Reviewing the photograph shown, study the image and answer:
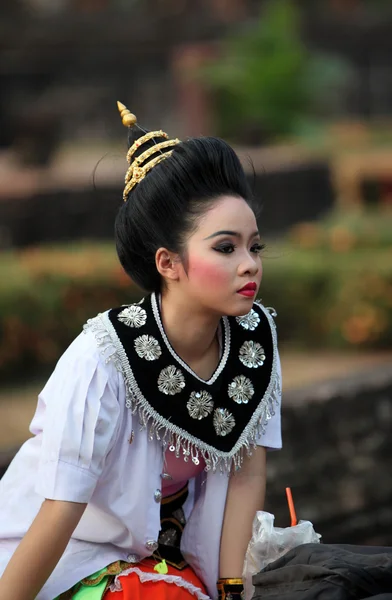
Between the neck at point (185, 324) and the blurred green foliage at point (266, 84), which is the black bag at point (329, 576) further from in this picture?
the blurred green foliage at point (266, 84)

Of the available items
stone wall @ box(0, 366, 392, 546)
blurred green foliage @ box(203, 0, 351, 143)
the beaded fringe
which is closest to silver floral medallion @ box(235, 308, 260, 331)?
the beaded fringe

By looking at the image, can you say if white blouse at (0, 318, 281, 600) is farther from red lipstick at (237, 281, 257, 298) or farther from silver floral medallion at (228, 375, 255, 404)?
red lipstick at (237, 281, 257, 298)

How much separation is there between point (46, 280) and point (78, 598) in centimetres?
429

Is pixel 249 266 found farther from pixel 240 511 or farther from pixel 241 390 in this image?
pixel 240 511

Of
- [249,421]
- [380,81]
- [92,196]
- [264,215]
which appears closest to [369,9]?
[380,81]

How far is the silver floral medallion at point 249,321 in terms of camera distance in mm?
2814

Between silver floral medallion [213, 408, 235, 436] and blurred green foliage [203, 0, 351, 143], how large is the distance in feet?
34.3

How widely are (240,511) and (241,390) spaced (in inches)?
12.5

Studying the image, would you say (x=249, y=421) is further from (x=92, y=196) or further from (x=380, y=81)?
(x=380, y=81)

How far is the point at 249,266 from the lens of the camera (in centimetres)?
257

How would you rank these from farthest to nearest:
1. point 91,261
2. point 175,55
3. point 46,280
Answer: point 175,55 < point 91,261 < point 46,280

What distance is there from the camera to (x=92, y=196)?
386 inches

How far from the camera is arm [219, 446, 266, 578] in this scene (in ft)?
9.14

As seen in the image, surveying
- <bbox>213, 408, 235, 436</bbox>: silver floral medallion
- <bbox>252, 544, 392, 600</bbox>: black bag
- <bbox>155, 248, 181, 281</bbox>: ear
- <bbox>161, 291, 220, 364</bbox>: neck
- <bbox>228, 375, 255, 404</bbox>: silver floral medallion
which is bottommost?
<bbox>252, 544, 392, 600</bbox>: black bag
